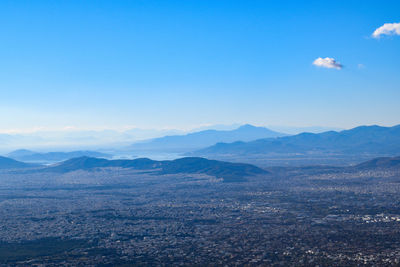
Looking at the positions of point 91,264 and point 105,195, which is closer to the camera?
point 91,264

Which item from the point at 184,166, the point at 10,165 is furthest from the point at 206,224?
the point at 10,165

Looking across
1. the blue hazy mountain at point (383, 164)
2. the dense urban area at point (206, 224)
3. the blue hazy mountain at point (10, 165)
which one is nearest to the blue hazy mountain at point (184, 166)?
the blue hazy mountain at point (10, 165)

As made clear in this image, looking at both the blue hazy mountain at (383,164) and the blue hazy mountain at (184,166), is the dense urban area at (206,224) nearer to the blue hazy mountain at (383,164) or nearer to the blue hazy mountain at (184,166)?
the blue hazy mountain at (184,166)

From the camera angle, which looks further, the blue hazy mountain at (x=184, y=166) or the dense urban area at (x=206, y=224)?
the blue hazy mountain at (x=184, y=166)

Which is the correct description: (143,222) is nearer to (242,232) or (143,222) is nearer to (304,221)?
(242,232)

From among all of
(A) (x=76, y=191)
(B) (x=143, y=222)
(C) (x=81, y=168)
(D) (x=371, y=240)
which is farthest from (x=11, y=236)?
(C) (x=81, y=168)

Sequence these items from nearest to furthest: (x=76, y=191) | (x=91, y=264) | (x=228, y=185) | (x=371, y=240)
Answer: (x=91, y=264), (x=371, y=240), (x=76, y=191), (x=228, y=185)

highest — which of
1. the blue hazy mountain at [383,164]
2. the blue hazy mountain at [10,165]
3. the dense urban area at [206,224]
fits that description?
the blue hazy mountain at [10,165]
